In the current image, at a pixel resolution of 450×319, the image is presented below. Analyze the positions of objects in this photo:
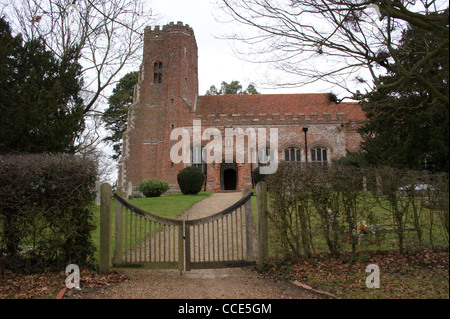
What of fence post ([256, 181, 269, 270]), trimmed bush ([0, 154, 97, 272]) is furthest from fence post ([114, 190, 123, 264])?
fence post ([256, 181, 269, 270])

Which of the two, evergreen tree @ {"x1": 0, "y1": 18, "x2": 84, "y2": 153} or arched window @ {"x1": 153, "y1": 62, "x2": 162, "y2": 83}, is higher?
arched window @ {"x1": 153, "y1": 62, "x2": 162, "y2": 83}

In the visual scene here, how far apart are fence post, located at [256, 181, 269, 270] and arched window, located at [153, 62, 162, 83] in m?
27.1

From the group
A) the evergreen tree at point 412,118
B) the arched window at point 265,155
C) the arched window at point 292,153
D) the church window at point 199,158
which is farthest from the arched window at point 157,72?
the evergreen tree at point 412,118

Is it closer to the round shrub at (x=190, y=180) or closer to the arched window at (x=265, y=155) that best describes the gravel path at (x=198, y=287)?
the round shrub at (x=190, y=180)

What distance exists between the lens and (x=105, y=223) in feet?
18.8

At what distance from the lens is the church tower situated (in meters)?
28.9

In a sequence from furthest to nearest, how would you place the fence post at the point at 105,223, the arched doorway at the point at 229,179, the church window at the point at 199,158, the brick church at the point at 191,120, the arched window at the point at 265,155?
the arched doorway at the point at 229,179
the brick church at the point at 191,120
the church window at the point at 199,158
the arched window at the point at 265,155
the fence post at the point at 105,223

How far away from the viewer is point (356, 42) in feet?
21.0

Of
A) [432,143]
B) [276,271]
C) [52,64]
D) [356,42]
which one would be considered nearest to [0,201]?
[276,271]

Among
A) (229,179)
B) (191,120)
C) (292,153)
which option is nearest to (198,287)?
(292,153)

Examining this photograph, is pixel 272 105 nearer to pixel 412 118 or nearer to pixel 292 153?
pixel 292 153

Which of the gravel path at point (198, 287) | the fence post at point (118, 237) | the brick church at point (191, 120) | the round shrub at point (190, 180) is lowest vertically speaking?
the gravel path at point (198, 287)

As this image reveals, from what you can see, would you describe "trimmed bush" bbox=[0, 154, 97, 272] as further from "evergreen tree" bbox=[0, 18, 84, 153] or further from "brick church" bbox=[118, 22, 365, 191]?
"brick church" bbox=[118, 22, 365, 191]

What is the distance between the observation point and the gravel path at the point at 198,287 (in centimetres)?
458
